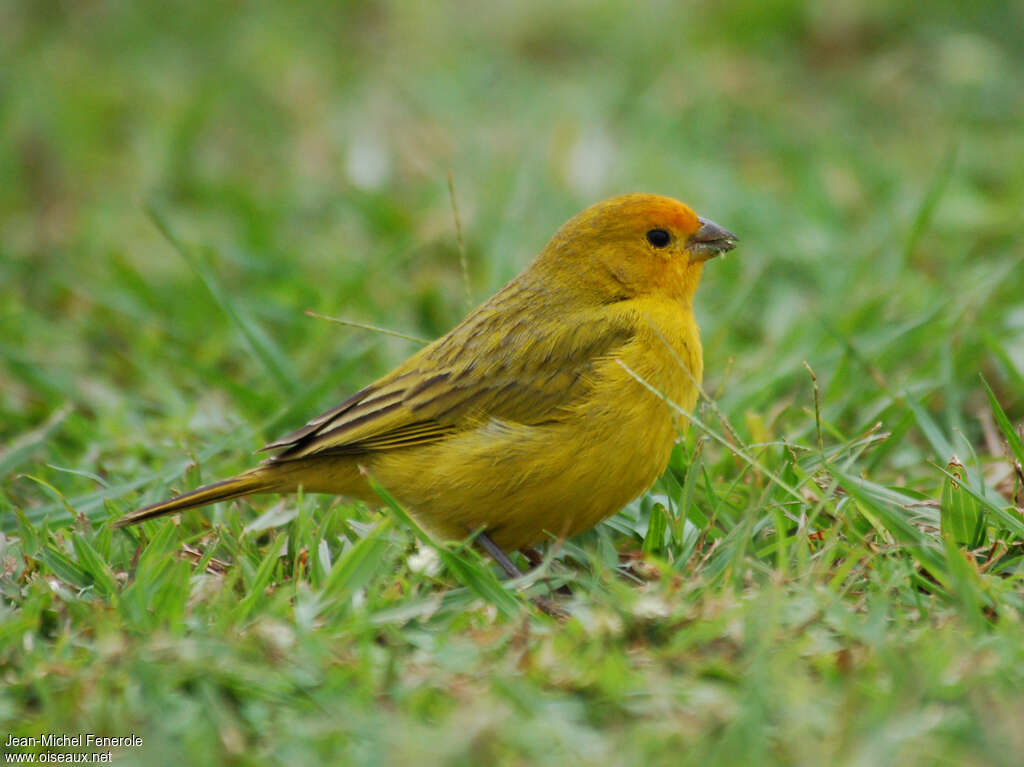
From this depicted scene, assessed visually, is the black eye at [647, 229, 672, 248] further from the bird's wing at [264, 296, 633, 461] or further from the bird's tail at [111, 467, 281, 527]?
the bird's tail at [111, 467, 281, 527]

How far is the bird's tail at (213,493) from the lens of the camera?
3.51 metres

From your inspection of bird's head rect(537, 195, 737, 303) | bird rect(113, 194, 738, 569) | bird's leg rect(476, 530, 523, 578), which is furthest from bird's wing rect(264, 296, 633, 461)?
bird's leg rect(476, 530, 523, 578)

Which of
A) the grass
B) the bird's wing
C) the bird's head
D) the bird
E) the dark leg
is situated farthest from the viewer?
the bird's head

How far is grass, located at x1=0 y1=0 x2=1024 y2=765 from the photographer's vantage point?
2.64m

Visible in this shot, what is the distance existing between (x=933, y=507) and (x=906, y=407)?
0.57 metres

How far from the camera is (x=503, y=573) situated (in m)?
3.65

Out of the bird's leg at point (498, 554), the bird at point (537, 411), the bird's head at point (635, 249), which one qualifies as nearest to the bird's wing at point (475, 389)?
the bird at point (537, 411)

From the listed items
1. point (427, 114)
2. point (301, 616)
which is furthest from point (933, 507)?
point (427, 114)

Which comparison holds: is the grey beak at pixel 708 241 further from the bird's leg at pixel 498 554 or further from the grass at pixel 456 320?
the bird's leg at pixel 498 554

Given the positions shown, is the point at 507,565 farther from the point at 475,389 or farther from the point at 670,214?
the point at 670,214

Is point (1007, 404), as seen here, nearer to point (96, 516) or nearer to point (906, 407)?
point (906, 407)

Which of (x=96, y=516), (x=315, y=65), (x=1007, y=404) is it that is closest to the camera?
(x=96, y=516)

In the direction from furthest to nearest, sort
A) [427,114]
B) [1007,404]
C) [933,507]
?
1. [427,114]
2. [1007,404]
3. [933,507]

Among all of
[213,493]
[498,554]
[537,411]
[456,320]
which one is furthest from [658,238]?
[213,493]
